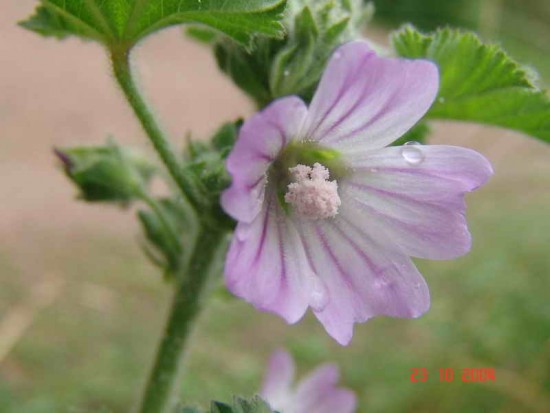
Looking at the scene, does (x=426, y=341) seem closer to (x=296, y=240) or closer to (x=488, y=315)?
(x=488, y=315)

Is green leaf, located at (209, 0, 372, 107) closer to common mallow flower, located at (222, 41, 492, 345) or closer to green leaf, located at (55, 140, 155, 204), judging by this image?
common mallow flower, located at (222, 41, 492, 345)

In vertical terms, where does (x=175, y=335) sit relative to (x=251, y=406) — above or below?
below

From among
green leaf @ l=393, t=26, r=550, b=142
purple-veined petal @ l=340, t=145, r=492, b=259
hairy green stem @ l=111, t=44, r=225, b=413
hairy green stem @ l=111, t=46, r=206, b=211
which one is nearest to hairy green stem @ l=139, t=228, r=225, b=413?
hairy green stem @ l=111, t=44, r=225, b=413

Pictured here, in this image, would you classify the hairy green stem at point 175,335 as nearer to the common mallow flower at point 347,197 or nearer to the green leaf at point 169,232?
the green leaf at point 169,232

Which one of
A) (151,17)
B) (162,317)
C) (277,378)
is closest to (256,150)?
(151,17)

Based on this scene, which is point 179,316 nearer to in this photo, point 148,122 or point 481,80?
point 148,122

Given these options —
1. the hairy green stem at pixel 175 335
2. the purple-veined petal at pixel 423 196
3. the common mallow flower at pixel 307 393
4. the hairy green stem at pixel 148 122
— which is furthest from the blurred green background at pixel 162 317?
the purple-veined petal at pixel 423 196
